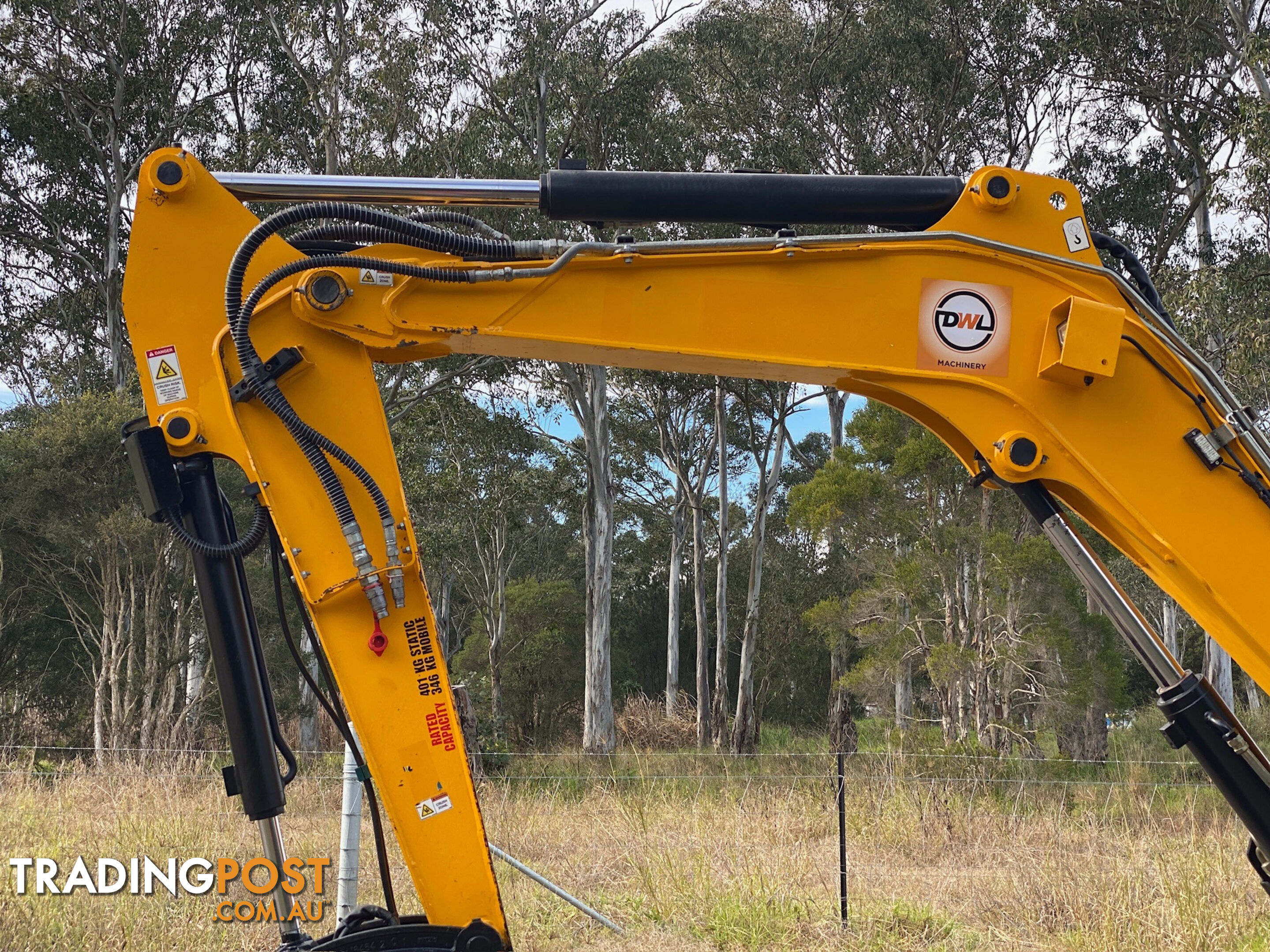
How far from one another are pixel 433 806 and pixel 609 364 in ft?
4.17

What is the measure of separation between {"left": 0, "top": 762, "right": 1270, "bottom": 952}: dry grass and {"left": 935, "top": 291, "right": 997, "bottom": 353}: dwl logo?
3.77 meters

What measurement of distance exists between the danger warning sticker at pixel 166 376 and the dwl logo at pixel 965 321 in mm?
2057

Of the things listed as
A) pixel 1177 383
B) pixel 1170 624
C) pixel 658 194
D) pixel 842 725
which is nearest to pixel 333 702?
pixel 658 194

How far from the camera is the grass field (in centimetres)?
528

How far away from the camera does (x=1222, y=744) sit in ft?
8.94

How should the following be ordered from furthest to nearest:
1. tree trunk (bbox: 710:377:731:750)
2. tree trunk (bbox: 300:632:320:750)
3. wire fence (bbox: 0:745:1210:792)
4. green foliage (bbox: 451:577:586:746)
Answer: tree trunk (bbox: 710:377:731:750), green foliage (bbox: 451:577:586:746), tree trunk (bbox: 300:632:320:750), wire fence (bbox: 0:745:1210:792)

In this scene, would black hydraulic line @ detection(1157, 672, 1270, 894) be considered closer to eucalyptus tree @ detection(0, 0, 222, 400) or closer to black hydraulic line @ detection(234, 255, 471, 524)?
black hydraulic line @ detection(234, 255, 471, 524)

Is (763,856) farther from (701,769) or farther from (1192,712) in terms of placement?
(701,769)

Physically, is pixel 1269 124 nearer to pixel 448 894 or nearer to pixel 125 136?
pixel 448 894

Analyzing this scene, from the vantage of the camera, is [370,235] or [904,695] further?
[904,695]

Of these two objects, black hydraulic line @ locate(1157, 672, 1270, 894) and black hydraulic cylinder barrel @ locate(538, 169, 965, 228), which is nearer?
black hydraulic line @ locate(1157, 672, 1270, 894)

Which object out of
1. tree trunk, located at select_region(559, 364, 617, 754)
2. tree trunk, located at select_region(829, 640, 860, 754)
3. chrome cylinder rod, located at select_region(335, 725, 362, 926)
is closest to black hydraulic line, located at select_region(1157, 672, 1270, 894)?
chrome cylinder rod, located at select_region(335, 725, 362, 926)

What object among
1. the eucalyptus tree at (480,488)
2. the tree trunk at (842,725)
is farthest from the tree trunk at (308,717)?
the tree trunk at (842,725)

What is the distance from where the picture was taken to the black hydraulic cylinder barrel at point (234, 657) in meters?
2.74
